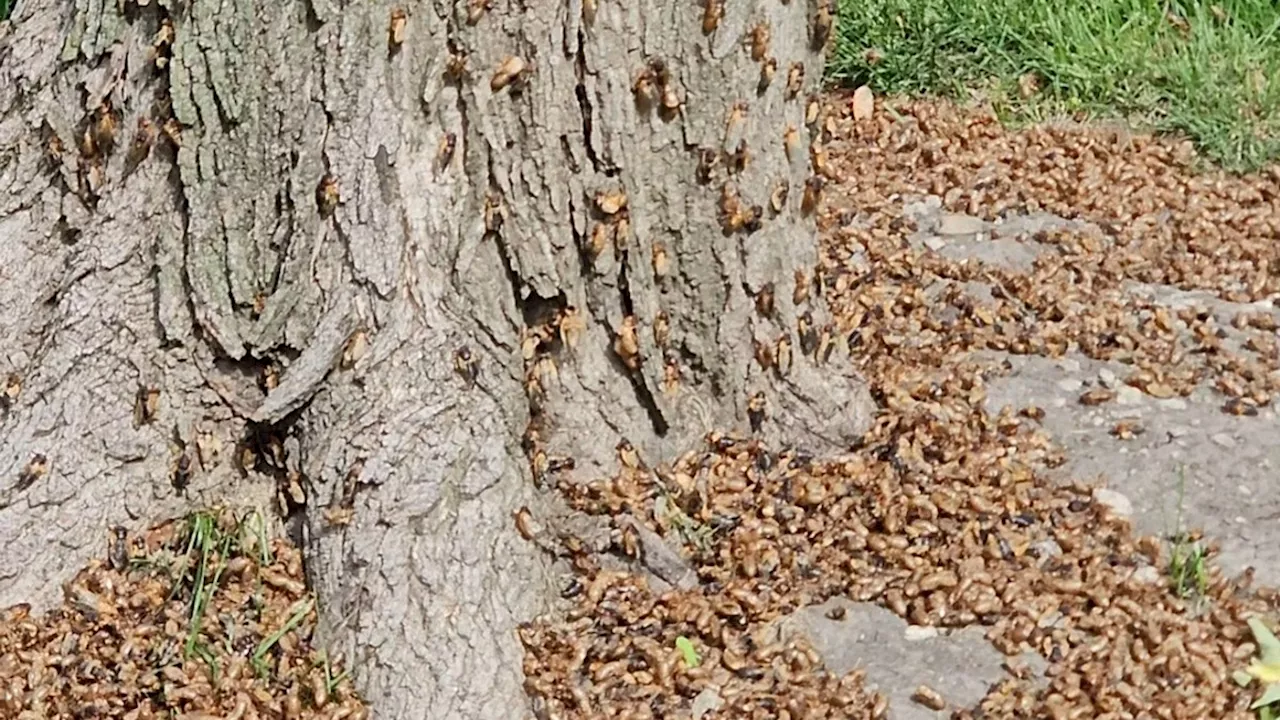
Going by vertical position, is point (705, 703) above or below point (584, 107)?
below

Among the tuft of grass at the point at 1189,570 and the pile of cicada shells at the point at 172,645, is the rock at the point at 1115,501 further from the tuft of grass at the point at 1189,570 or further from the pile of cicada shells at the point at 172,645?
the pile of cicada shells at the point at 172,645

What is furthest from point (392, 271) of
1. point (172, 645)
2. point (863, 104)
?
point (863, 104)

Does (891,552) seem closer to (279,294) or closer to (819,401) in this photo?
(819,401)

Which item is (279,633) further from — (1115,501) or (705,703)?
(1115,501)

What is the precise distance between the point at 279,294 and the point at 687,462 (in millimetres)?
1046

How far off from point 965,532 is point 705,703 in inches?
30.0

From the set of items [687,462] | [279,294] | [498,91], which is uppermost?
[498,91]

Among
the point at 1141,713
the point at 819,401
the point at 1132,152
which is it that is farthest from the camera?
the point at 1132,152

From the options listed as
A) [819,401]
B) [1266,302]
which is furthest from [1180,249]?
[819,401]

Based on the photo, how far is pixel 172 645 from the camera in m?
3.46

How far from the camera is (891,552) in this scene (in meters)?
3.60

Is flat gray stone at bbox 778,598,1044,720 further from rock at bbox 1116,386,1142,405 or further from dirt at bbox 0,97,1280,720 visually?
rock at bbox 1116,386,1142,405

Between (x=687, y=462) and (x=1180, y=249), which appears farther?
(x=1180, y=249)

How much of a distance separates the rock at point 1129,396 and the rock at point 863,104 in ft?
6.34
